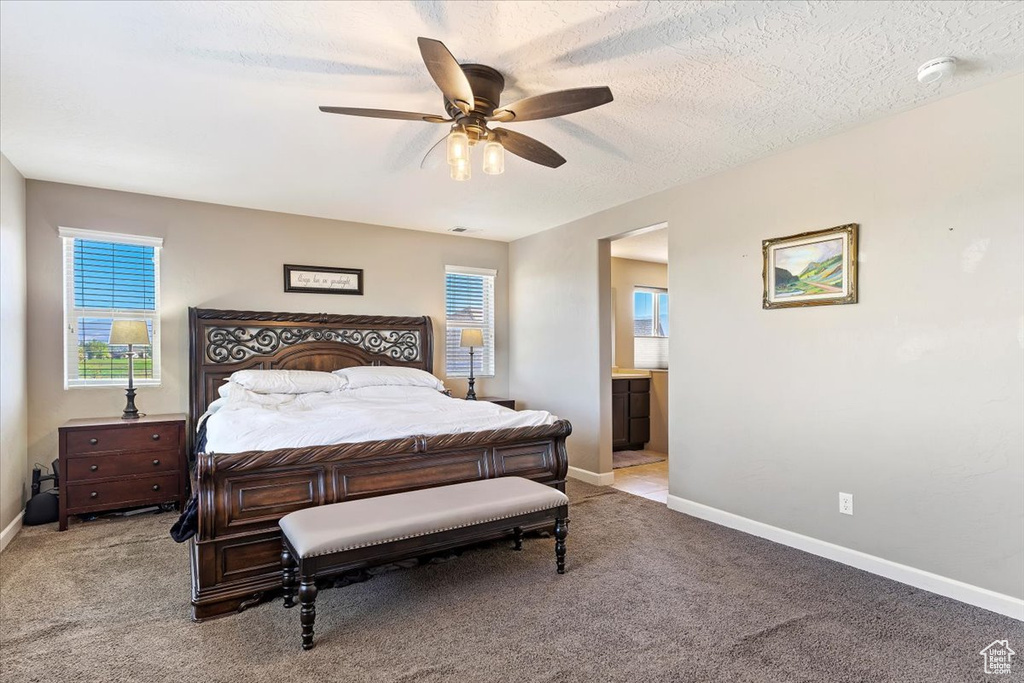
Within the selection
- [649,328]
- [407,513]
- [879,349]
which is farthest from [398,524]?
[649,328]

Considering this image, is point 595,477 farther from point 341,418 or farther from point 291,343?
point 291,343

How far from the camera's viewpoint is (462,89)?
201 centimetres

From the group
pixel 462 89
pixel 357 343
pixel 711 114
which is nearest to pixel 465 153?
pixel 462 89

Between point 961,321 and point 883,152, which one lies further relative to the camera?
point 883,152

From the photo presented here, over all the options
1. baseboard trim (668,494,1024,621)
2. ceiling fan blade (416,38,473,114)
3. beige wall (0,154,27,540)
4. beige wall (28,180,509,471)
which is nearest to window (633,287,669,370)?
beige wall (28,180,509,471)

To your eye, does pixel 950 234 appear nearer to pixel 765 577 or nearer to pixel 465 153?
pixel 765 577

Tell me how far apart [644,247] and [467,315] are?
223 centimetres

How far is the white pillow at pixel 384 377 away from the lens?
4.55 meters

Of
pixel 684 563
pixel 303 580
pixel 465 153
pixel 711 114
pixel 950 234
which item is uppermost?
pixel 711 114

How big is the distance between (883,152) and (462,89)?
2400 mm

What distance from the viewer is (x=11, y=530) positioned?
132 inches

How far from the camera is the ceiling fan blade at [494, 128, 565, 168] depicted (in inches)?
96.2

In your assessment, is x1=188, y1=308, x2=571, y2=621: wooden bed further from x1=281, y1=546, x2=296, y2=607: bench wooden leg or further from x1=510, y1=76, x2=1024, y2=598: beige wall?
x1=510, y1=76, x2=1024, y2=598: beige wall

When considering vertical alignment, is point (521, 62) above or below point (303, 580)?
above
